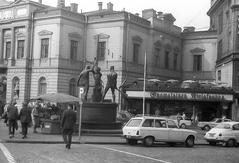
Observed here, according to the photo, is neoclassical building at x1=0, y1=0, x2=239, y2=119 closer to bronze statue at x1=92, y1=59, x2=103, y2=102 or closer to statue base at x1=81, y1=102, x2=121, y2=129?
bronze statue at x1=92, y1=59, x2=103, y2=102

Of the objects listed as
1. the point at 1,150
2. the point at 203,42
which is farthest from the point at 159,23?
the point at 1,150

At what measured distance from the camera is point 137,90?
182 ft

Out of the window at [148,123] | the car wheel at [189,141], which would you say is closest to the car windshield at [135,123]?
the window at [148,123]

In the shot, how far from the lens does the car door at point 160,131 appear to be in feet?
79.4

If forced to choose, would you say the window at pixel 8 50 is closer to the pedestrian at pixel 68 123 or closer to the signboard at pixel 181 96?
the signboard at pixel 181 96

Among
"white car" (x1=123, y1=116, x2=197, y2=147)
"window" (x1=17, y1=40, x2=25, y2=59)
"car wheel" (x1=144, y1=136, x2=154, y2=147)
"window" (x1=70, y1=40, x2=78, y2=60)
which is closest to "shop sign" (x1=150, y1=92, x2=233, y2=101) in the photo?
"window" (x1=70, y1=40, x2=78, y2=60)

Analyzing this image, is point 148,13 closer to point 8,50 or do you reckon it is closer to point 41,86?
point 41,86

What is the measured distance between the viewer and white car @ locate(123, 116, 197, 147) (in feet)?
78.5

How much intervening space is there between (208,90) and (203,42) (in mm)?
17435

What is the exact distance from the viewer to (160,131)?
24.2 meters

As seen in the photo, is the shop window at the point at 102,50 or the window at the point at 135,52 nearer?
the shop window at the point at 102,50

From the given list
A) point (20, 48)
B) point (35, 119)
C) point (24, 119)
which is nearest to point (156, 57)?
point (20, 48)

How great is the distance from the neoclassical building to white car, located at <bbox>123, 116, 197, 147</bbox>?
30.0 meters

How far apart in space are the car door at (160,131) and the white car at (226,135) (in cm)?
430
